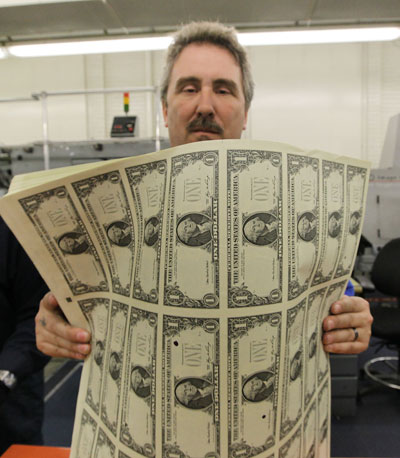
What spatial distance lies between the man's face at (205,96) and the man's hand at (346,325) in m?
0.36

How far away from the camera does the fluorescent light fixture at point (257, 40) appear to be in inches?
127

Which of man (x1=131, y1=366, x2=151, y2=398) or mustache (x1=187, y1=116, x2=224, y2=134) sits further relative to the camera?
mustache (x1=187, y1=116, x2=224, y2=134)

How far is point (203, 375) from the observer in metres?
0.35

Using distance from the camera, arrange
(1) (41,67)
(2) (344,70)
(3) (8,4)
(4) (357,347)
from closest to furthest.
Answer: (4) (357,347) → (3) (8,4) → (2) (344,70) → (1) (41,67)

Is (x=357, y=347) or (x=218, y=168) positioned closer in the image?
(x=218, y=168)

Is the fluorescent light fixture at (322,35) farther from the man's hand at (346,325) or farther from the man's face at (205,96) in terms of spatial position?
the man's hand at (346,325)

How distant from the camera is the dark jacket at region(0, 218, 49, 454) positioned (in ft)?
2.56

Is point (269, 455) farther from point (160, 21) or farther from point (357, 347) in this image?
point (160, 21)

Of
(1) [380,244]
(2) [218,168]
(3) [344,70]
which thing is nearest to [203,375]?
(2) [218,168]

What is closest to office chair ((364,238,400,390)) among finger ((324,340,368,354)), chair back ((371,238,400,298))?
chair back ((371,238,400,298))

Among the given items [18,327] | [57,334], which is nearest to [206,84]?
[57,334]

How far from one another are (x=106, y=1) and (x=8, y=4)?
3.30ft

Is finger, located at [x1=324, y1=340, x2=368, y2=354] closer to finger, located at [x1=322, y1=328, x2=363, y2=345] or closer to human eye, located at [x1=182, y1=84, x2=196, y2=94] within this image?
finger, located at [x1=322, y1=328, x2=363, y2=345]

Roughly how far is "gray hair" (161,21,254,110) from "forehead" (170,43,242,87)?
0.04 ft
